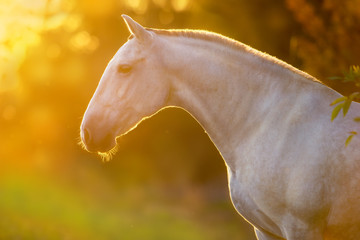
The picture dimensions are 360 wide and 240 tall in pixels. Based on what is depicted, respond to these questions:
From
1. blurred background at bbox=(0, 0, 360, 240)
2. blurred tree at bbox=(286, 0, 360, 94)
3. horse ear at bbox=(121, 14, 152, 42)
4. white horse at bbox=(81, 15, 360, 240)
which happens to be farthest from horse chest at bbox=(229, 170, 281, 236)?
blurred background at bbox=(0, 0, 360, 240)

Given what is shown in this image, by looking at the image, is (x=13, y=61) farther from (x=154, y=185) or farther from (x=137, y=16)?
(x=154, y=185)

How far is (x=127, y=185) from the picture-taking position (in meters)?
17.1

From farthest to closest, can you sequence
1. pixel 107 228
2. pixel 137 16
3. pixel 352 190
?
pixel 137 16 → pixel 107 228 → pixel 352 190

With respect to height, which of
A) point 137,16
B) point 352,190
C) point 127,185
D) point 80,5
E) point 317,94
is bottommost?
point 352,190

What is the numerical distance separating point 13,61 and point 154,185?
535cm

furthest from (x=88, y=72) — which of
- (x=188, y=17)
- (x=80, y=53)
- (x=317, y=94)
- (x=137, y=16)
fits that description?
(x=317, y=94)

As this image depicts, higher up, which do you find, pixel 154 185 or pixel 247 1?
pixel 247 1

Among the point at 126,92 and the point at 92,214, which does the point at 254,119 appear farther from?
the point at 92,214

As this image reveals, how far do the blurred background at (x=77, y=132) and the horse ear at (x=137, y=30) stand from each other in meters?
8.00

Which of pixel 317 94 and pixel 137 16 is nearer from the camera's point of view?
pixel 317 94

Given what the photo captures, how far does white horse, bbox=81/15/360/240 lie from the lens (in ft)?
14.4

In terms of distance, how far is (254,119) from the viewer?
4.71m

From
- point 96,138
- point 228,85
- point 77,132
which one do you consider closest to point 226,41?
point 228,85

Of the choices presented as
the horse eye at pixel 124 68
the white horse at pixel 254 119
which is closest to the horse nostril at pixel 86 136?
the white horse at pixel 254 119
